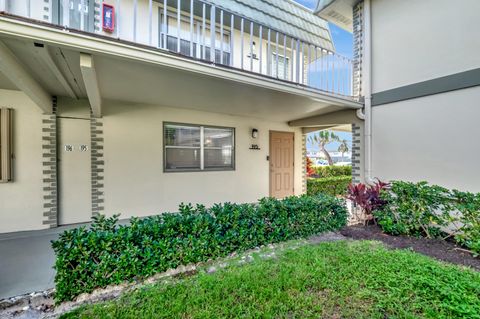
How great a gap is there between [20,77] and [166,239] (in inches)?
108

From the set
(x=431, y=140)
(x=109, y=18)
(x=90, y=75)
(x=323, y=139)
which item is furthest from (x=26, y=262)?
(x=323, y=139)

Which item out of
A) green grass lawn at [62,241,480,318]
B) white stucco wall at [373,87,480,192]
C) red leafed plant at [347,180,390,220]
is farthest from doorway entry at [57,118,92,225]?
white stucco wall at [373,87,480,192]

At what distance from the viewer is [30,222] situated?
4023 mm

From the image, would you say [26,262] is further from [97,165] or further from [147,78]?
[147,78]

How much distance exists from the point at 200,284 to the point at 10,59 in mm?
3280

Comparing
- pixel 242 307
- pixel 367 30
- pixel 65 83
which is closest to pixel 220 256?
pixel 242 307

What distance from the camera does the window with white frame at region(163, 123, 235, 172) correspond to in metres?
5.32

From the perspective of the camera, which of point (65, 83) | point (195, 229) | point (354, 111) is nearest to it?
point (195, 229)

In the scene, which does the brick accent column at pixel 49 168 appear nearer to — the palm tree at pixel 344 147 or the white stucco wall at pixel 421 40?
the white stucco wall at pixel 421 40

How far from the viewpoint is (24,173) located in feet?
13.0

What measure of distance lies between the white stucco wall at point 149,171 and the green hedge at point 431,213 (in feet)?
11.8

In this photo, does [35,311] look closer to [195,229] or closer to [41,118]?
[195,229]

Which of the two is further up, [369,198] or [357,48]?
[357,48]

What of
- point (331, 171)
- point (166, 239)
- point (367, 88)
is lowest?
point (166, 239)
